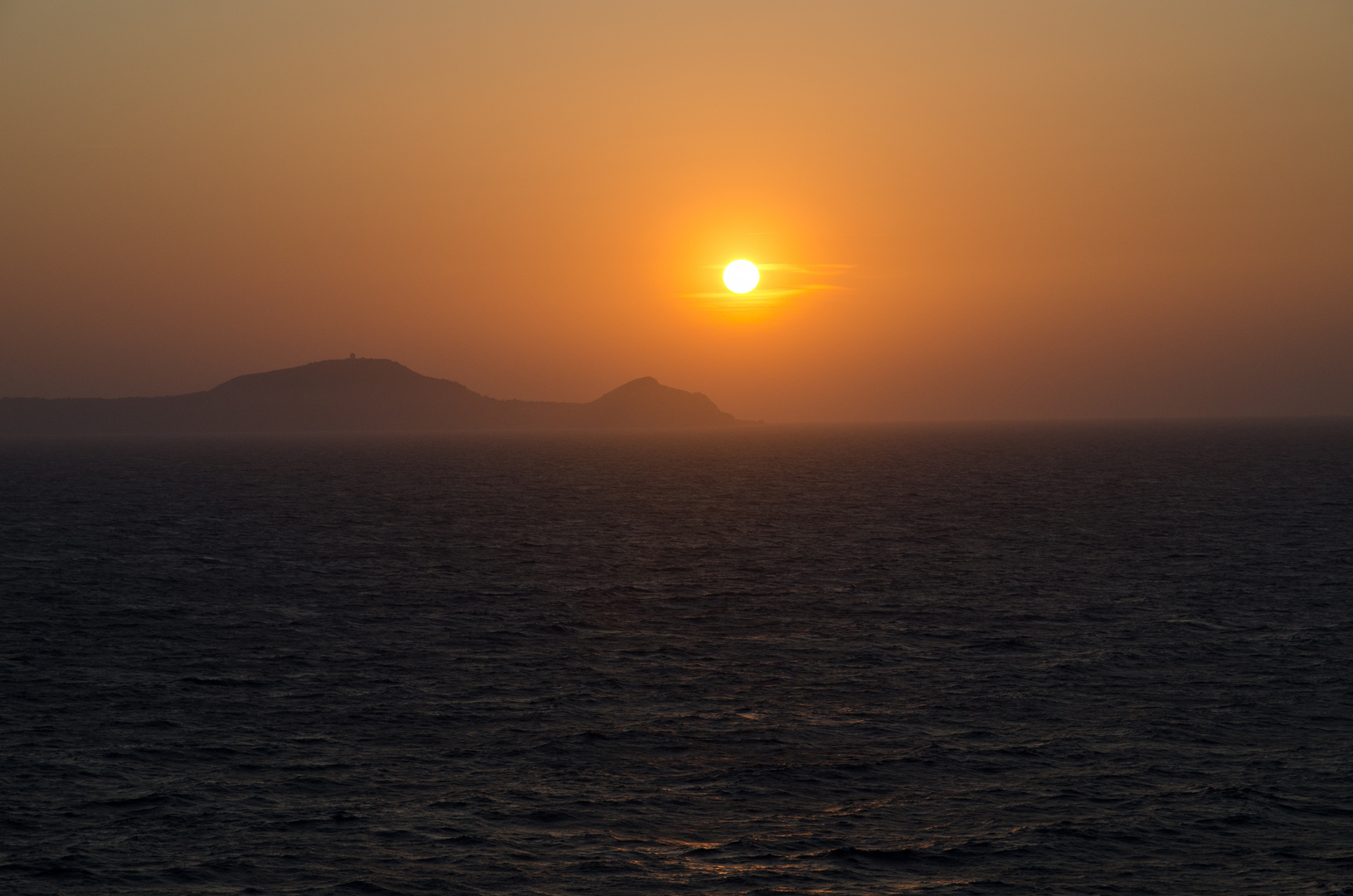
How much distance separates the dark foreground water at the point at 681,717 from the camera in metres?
22.5

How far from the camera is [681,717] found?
32562 millimetres

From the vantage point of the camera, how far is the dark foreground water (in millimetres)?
22500

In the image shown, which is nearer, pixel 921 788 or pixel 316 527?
pixel 921 788

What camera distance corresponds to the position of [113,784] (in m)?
26.6

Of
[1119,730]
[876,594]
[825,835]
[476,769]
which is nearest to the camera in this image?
[825,835]

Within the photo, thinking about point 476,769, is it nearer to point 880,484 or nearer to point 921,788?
point 921,788

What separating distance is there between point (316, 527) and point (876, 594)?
171 feet

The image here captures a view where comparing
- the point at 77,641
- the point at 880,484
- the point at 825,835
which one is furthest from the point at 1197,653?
the point at 880,484

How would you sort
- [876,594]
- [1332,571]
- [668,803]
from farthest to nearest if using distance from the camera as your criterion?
1. [1332,571]
2. [876,594]
3. [668,803]

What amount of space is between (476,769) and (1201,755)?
1961 centimetres

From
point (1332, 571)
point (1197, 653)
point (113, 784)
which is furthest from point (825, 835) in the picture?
point (1332, 571)

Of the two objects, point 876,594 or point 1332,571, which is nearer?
point 876,594

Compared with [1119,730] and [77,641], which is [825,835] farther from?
[77,641]

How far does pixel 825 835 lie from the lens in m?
23.7
